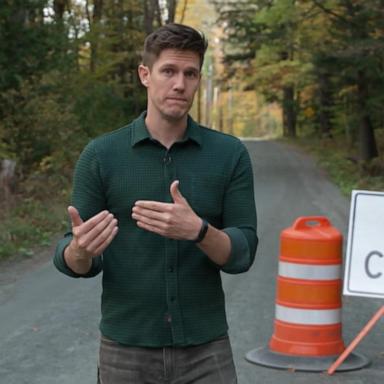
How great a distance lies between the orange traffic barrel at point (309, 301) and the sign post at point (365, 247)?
0.35m

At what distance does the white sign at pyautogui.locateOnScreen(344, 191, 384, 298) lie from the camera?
22.9 feet

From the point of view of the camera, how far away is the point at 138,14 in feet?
142

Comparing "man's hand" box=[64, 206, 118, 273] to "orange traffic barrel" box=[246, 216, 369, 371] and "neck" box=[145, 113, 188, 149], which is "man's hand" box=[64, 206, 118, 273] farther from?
"orange traffic barrel" box=[246, 216, 369, 371]

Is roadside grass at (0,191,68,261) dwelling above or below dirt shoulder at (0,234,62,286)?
below

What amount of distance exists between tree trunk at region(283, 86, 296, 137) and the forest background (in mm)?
3557

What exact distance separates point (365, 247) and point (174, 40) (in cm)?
Answer: 432

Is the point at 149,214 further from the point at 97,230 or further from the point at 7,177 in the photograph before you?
the point at 7,177

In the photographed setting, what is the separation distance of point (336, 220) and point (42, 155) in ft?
27.9

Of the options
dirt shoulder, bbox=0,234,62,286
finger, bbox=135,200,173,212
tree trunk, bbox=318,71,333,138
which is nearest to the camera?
finger, bbox=135,200,173,212

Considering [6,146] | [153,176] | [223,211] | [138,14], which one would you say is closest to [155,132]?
[153,176]

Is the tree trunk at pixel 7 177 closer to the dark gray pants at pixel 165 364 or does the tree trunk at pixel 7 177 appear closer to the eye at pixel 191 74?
the dark gray pants at pixel 165 364

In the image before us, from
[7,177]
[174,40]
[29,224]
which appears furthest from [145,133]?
[7,177]

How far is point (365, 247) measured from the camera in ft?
23.1

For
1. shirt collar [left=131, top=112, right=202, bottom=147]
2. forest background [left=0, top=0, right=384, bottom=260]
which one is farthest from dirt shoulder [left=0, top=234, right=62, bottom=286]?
shirt collar [left=131, top=112, right=202, bottom=147]
